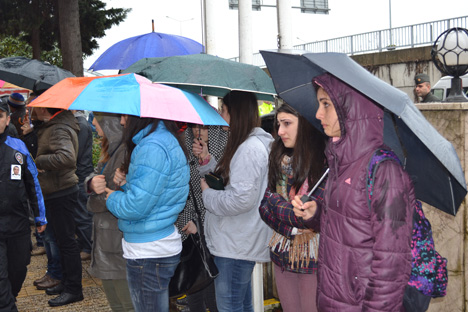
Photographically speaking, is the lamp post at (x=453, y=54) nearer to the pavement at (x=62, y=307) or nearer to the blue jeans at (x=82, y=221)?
the pavement at (x=62, y=307)

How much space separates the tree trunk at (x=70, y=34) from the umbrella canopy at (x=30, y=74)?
770cm

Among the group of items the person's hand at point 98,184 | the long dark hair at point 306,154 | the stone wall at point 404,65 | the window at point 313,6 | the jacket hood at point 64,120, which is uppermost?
the window at point 313,6

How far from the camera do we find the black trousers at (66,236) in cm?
531

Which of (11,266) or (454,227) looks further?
(11,266)

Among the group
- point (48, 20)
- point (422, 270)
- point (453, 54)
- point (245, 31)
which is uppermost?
point (48, 20)

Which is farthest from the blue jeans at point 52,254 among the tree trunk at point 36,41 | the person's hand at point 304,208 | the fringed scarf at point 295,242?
the tree trunk at point 36,41

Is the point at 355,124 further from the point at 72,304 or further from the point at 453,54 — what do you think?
the point at 72,304

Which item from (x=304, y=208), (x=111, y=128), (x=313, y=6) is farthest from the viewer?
(x=313, y=6)

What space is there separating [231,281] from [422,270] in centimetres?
157

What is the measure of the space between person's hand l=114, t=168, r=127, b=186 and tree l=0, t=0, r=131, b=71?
13747 millimetres

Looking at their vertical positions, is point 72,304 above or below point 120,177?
below

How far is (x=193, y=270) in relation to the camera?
11.8ft

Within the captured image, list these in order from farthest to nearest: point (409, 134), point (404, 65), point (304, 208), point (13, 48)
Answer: point (13, 48) → point (404, 65) → point (304, 208) → point (409, 134)

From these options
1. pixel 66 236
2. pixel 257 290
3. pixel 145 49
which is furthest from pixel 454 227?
pixel 145 49
